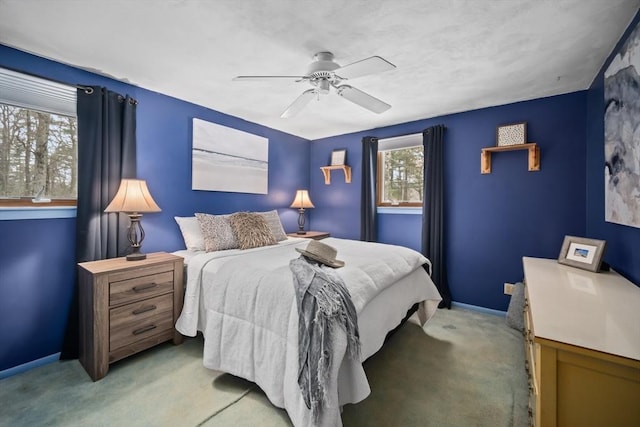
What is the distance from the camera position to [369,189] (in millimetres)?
4016

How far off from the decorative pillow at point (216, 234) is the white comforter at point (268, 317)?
0.24 m

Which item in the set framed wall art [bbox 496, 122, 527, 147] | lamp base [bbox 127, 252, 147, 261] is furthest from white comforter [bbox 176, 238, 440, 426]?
framed wall art [bbox 496, 122, 527, 147]

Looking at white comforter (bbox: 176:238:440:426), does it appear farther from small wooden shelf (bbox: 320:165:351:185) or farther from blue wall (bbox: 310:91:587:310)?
small wooden shelf (bbox: 320:165:351:185)

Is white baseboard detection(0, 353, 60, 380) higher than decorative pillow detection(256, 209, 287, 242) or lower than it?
lower

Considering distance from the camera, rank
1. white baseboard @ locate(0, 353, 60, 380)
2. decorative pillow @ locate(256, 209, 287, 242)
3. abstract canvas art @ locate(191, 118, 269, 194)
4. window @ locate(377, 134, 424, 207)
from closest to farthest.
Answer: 1. white baseboard @ locate(0, 353, 60, 380)
2. abstract canvas art @ locate(191, 118, 269, 194)
3. decorative pillow @ locate(256, 209, 287, 242)
4. window @ locate(377, 134, 424, 207)

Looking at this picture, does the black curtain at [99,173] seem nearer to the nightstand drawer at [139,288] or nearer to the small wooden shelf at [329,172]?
the nightstand drawer at [139,288]

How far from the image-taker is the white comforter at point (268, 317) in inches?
56.7

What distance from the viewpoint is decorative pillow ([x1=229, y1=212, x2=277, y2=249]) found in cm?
284

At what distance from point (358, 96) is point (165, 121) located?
2.10 m

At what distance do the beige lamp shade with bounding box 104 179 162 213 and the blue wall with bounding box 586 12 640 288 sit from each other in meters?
3.43

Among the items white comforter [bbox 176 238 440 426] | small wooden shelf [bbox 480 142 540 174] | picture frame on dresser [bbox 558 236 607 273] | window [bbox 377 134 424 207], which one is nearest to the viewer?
white comforter [bbox 176 238 440 426]

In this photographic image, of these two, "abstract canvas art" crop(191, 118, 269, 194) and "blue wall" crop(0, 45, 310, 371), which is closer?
"blue wall" crop(0, 45, 310, 371)

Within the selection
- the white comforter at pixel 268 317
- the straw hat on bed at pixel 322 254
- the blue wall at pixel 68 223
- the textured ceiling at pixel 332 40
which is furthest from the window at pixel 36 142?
the straw hat on bed at pixel 322 254

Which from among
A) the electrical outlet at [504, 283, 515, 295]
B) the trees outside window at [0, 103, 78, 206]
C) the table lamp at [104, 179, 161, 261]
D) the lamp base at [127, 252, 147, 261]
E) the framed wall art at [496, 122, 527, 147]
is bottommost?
the electrical outlet at [504, 283, 515, 295]
